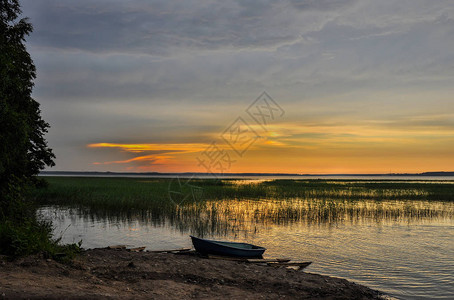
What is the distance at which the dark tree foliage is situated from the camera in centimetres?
1866

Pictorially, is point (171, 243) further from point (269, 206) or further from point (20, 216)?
point (269, 206)

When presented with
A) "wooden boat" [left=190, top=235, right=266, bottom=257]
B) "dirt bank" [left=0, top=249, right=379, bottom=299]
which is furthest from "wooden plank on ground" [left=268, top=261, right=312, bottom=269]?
"wooden boat" [left=190, top=235, right=266, bottom=257]

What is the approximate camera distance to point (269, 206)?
3272 centimetres

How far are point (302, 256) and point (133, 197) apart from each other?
2195 centimetres

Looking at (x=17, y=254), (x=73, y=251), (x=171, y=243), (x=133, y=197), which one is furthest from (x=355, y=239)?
(x=133, y=197)

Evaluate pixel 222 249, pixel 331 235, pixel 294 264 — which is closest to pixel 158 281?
pixel 222 249

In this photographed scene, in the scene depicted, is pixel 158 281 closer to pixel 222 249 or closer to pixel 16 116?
pixel 222 249

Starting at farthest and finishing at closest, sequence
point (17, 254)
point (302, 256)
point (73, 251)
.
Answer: point (302, 256) → point (73, 251) → point (17, 254)

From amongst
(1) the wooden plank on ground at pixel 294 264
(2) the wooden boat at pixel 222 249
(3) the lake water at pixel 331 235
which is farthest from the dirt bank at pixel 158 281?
(3) the lake water at pixel 331 235

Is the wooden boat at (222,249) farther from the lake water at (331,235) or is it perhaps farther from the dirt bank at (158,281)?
the lake water at (331,235)

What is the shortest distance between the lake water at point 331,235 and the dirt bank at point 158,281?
2.76 m

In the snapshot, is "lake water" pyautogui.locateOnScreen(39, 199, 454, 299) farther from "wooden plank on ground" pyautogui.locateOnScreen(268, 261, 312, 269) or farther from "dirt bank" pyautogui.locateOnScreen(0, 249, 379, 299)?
"dirt bank" pyautogui.locateOnScreen(0, 249, 379, 299)

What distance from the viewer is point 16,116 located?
19484 mm

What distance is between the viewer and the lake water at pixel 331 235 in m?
14.2
